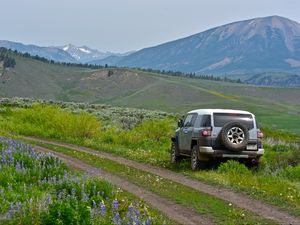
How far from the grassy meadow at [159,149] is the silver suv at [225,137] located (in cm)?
46

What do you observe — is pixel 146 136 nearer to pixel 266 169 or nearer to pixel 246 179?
pixel 266 169

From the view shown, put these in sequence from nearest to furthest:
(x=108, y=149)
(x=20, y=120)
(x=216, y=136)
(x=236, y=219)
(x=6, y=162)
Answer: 1. (x=236, y=219)
2. (x=6, y=162)
3. (x=216, y=136)
4. (x=108, y=149)
5. (x=20, y=120)

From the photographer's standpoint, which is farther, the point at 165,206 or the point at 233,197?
the point at 233,197

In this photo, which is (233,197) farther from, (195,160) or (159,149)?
(159,149)

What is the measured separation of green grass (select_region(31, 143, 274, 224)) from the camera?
987 centimetres

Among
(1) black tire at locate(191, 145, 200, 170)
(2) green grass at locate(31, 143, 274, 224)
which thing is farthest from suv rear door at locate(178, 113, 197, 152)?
(2) green grass at locate(31, 143, 274, 224)

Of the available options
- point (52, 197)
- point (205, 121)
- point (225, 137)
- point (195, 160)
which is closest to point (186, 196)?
point (52, 197)

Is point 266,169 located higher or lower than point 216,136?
lower

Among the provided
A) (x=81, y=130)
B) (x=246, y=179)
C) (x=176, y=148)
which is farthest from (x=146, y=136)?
(x=246, y=179)

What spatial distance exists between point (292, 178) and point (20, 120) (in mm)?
21560

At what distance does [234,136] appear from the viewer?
650 inches

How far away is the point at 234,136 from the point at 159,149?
9.32 m

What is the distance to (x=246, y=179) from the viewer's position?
14.9 meters

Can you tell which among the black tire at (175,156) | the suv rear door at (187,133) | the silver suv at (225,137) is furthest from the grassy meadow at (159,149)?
the suv rear door at (187,133)
